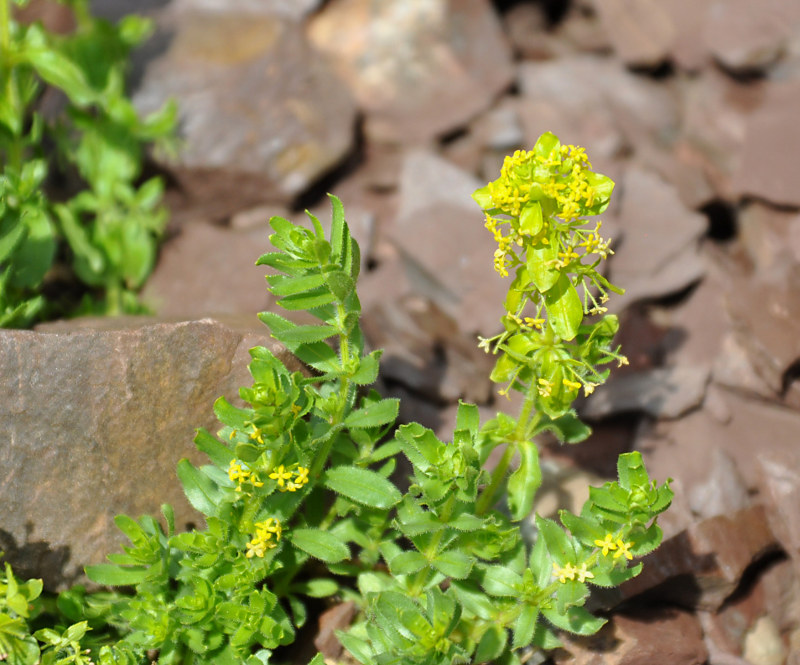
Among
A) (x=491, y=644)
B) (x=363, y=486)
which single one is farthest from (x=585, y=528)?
(x=363, y=486)

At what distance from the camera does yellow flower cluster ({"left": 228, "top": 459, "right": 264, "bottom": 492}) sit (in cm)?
346

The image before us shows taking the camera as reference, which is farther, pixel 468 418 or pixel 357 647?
pixel 357 647

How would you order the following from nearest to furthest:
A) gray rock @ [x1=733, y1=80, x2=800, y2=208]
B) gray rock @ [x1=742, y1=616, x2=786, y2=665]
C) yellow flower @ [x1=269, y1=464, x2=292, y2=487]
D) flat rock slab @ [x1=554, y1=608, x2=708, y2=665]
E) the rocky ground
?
yellow flower @ [x1=269, y1=464, x2=292, y2=487] → flat rock slab @ [x1=554, y1=608, x2=708, y2=665] → the rocky ground → gray rock @ [x1=742, y1=616, x2=786, y2=665] → gray rock @ [x1=733, y1=80, x2=800, y2=208]

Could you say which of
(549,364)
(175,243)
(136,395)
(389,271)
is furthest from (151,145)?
(549,364)

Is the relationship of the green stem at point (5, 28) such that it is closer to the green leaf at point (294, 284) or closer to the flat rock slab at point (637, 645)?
the green leaf at point (294, 284)

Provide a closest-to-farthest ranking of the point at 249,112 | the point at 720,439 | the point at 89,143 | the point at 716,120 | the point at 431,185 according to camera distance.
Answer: the point at 720,439
the point at 89,143
the point at 431,185
the point at 249,112
the point at 716,120

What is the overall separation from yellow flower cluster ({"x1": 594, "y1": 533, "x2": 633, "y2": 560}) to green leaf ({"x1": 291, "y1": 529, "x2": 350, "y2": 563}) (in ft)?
3.64

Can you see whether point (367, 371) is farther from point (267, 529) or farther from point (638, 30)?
point (638, 30)

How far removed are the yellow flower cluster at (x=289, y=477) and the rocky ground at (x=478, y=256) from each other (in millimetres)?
789

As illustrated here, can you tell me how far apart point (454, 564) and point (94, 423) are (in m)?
1.81

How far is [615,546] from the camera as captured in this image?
344 centimetres

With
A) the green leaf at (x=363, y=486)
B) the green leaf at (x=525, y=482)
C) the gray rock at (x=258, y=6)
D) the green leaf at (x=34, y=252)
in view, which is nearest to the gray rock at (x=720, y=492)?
the green leaf at (x=525, y=482)

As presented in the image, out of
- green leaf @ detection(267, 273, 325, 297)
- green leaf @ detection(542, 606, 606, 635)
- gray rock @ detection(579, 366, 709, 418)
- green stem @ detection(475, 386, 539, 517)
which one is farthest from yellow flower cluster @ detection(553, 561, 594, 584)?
gray rock @ detection(579, 366, 709, 418)

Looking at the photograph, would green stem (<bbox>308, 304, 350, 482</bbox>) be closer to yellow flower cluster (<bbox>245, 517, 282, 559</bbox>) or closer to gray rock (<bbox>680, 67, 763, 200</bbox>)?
yellow flower cluster (<bbox>245, 517, 282, 559</bbox>)
